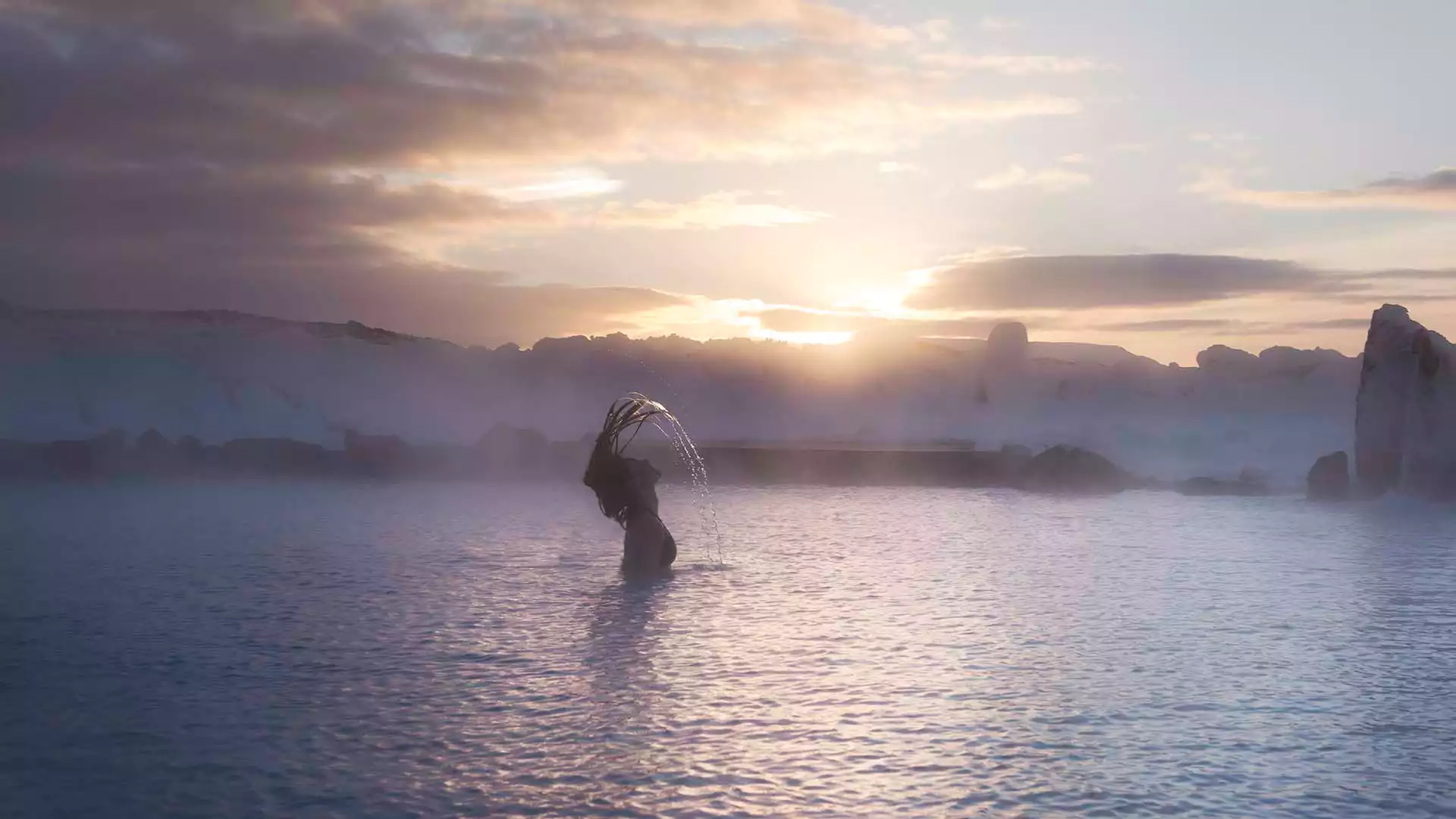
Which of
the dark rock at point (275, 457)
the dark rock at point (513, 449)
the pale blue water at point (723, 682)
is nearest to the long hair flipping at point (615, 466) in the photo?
the pale blue water at point (723, 682)

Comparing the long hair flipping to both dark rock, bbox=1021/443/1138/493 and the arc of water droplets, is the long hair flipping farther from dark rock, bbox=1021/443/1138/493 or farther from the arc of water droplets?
dark rock, bbox=1021/443/1138/493

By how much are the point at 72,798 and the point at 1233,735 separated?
10.9m

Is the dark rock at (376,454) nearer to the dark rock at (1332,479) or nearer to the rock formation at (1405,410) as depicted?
the dark rock at (1332,479)

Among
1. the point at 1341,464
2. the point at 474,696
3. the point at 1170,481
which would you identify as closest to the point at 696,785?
the point at 474,696

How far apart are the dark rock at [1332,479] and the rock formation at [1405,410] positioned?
0.63 meters

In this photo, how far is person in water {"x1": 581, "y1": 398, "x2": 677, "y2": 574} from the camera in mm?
23469

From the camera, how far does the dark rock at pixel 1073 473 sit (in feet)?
190

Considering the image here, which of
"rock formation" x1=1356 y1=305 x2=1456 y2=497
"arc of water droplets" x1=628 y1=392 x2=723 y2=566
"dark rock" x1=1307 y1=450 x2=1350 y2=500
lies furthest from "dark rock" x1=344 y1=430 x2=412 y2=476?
"rock formation" x1=1356 y1=305 x2=1456 y2=497

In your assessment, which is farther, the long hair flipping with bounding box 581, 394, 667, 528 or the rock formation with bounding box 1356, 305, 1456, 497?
the rock formation with bounding box 1356, 305, 1456, 497

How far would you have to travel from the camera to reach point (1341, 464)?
49.2m

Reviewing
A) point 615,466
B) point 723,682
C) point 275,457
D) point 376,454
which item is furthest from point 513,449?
point 723,682

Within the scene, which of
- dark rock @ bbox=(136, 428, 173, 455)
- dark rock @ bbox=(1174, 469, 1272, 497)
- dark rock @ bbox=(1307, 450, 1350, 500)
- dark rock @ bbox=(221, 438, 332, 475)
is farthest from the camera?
dark rock @ bbox=(221, 438, 332, 475)

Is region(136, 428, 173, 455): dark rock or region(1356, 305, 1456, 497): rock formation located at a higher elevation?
region(1356, 305, 1456, 497): rock formation

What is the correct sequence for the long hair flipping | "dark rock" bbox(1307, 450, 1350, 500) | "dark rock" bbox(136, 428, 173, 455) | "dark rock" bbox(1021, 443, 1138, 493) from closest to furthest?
the long hair flipping → "dark rock" bbox(1307, 450, 1350, 500) → "dark rock" bbox(1021, 443, 1138, 493) → "dark rock" bbox(136, 428, 173, 455)
